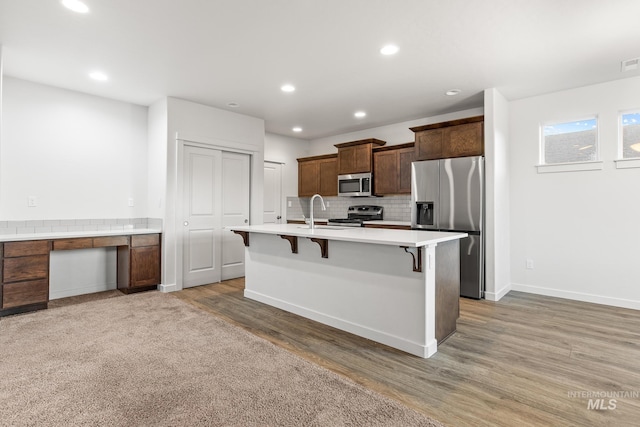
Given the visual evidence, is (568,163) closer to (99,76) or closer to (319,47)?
(319,47)

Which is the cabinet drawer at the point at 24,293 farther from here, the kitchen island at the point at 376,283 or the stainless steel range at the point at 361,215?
the stainless steel range at the point at 361,215

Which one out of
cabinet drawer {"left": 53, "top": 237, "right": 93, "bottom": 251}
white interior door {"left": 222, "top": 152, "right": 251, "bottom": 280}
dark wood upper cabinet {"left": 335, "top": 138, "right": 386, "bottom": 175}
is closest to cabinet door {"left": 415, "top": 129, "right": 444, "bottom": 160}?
dark wood upper cabinet {"left": 335, "top": 138, "right": 386, "bottom": 175}

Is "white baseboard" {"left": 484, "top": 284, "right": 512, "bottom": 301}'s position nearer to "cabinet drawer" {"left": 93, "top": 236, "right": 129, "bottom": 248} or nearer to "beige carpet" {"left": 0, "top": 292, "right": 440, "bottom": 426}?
"beige carpet" {"left": 0, "top": 292, "right": 440, "bottom": 426}

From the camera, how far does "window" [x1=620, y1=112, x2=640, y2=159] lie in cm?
387

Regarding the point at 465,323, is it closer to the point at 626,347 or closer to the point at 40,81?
the point at 626,347

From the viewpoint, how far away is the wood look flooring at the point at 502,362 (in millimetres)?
1919

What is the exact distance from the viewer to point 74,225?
4355mm

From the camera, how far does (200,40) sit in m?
3.04

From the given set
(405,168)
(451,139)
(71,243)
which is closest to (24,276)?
(71,243)

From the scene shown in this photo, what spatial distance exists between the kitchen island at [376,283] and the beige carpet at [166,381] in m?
0.73

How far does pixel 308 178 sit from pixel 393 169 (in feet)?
6.70

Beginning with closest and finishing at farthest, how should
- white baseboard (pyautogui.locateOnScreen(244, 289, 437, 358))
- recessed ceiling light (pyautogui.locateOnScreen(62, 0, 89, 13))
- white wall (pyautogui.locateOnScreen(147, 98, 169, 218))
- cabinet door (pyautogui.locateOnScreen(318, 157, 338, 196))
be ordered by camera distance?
recessed ceiling light (pyautogui.locateOnScreen(62, 0, 89, 13)) < white baseboard (pyautogui.locateOnScreen(244, 289, 437, 358)) < white wall (pyautogui.locateOnScreen(147, 98, 169, 218)) < cabinet door (pyautogui.locateOnScreen(318, 157, 338, 196))

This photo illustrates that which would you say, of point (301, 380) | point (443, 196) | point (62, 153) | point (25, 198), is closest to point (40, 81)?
point (62, 153)

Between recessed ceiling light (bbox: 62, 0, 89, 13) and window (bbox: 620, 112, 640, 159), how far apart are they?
555 cm
